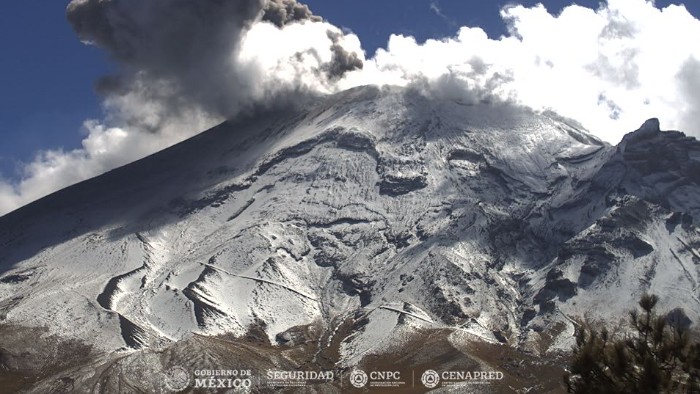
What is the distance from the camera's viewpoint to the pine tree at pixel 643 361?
3281 centimetres

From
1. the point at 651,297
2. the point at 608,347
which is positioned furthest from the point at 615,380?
the point at 651,297

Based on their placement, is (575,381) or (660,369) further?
(575,381)

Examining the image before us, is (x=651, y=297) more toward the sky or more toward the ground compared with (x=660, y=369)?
more toward the sky

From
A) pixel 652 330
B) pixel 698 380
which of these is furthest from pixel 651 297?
pixel 698 380

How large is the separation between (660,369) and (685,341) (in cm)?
153

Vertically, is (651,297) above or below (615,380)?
above

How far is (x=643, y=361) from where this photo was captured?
1319 inches

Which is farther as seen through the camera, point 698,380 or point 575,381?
point 575,381

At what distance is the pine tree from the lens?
3281 centimetres

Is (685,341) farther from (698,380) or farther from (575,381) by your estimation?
(575,381)

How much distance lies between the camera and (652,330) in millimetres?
34594

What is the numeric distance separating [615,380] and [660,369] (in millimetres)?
1746

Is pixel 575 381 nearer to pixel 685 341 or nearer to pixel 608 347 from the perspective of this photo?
pixel 608 347

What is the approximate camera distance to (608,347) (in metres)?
34.8
